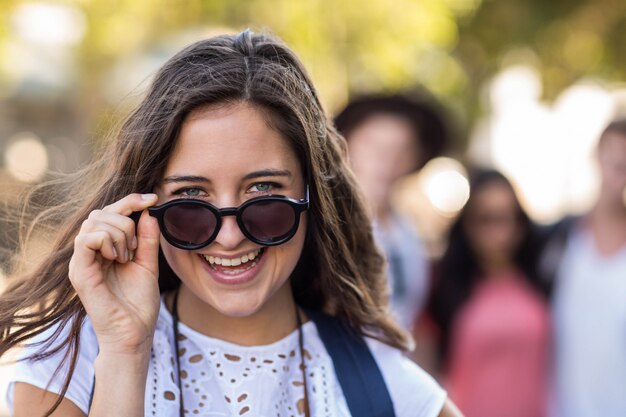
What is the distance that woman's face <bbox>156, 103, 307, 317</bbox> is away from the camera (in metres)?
2.01

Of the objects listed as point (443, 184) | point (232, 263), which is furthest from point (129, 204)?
point (443, 184)

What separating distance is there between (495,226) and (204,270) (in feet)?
9.23

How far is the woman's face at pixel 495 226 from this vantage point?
4578mm

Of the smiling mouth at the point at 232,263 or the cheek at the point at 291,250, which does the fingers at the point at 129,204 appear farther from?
the cheek at the point at 291,250

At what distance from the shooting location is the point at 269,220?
79.2 inches

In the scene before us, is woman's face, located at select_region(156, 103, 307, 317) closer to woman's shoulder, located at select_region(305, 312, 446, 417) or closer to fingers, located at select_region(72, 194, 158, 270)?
fingers, located at select_region(72, 194, 158, 270)

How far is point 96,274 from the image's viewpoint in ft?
6.34

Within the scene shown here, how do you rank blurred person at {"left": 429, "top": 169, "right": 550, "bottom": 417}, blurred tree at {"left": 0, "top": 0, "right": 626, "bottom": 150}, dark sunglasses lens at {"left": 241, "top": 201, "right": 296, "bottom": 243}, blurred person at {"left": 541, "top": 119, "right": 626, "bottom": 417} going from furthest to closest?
1. blurred tree at {"left": 0, "top": 0, "right": 626, "bottom": 150}
2. blurred person at {"left": 429, "top": 169, "right": 550, "bottom": 417}
3. blurred person at {"left": 541, "top": 119, "right": 626, "bottom": 417}
4. dark sunglasses lens at {"left": 241, "top": 201, "right": 296, "bottom": 243}

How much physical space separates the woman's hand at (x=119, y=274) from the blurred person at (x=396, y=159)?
1.99 m

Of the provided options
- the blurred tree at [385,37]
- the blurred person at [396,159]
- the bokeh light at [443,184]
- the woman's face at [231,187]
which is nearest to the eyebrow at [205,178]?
the woman's face at [231,187]

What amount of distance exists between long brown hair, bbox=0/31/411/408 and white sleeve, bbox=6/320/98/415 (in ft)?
0.08

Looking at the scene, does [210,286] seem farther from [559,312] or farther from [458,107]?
[458,107]

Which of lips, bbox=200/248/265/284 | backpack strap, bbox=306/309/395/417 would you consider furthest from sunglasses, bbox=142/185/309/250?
backpack strap, bbox=306/309/395/417

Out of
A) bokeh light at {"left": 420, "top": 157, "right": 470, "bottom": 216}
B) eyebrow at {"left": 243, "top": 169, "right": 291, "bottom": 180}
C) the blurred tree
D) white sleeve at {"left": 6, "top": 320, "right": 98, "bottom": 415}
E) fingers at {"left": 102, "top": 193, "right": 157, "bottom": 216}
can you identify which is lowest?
white sleeve at {"left": 6, "top": 320, "right": 98, "bottom": 415}
